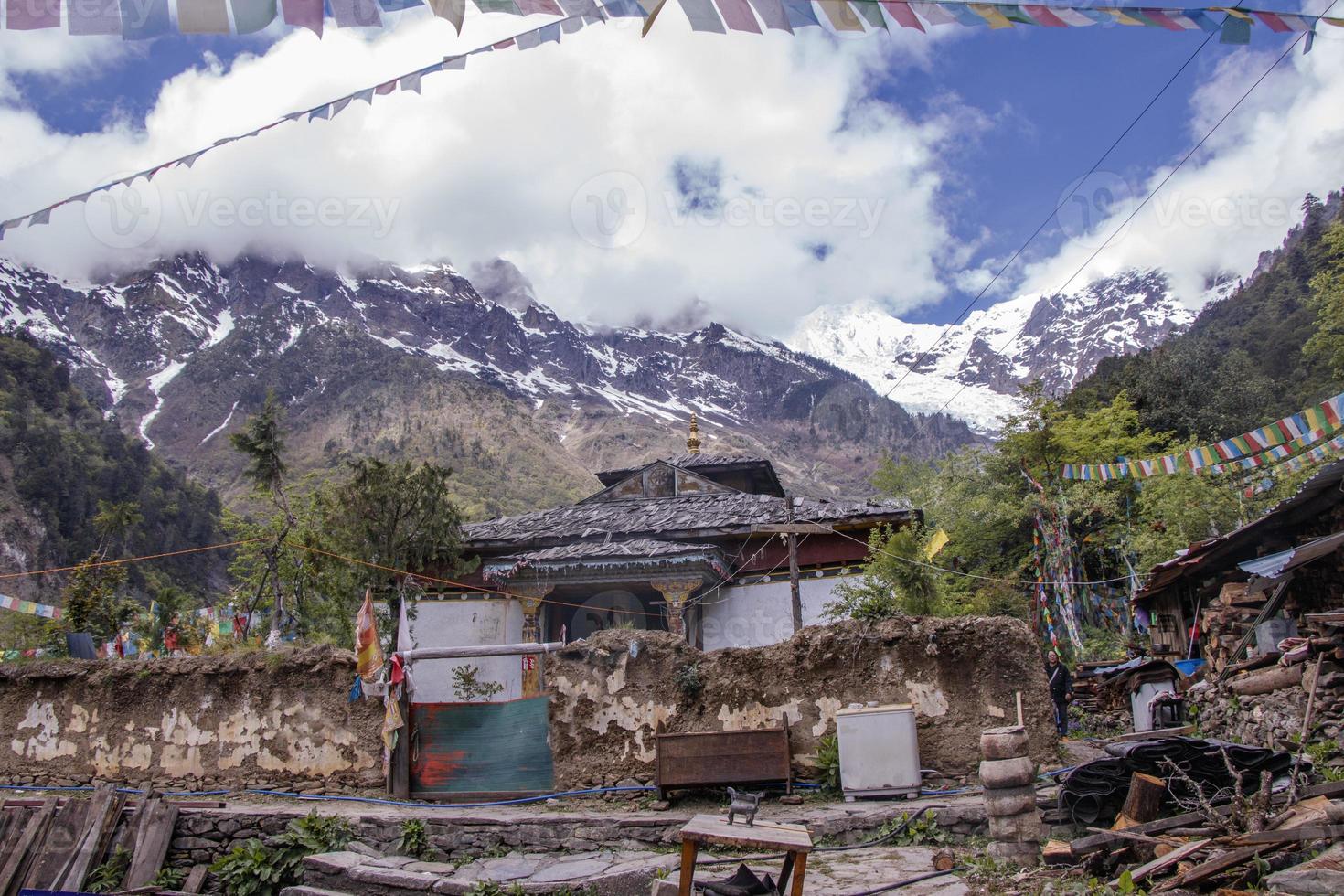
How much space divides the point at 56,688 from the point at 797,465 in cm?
10039

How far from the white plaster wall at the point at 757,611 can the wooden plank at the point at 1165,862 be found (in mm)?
13125

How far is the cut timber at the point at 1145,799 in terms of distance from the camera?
24.6ft

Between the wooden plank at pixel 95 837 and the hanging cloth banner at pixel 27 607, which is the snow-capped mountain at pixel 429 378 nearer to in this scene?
the hanging cloth banner at pixel 27 607

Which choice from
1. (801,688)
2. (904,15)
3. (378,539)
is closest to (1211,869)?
(801,688)

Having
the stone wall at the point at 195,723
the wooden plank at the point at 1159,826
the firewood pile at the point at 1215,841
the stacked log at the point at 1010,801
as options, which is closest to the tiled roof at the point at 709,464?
the stone wall at the point at 195,723

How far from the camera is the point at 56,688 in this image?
508 inches

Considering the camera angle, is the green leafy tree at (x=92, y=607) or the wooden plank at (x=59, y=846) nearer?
the wooden plank at (x=59, y=846)

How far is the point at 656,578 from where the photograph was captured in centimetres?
1855

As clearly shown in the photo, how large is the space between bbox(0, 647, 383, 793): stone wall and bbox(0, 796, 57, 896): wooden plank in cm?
200

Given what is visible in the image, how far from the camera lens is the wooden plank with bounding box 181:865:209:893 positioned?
948 centimetres

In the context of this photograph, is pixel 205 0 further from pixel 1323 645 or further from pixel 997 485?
pixel 997 485

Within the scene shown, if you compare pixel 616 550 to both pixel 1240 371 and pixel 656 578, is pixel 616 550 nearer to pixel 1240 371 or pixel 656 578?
pixel 656 578

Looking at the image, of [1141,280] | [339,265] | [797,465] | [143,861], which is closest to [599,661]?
[143,861]

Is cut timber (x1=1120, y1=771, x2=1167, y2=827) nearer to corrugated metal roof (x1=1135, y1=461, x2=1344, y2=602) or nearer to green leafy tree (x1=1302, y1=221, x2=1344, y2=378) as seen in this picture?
corrugated metal roof (x1=1135, y1=461, x2=1344, y2=602)
